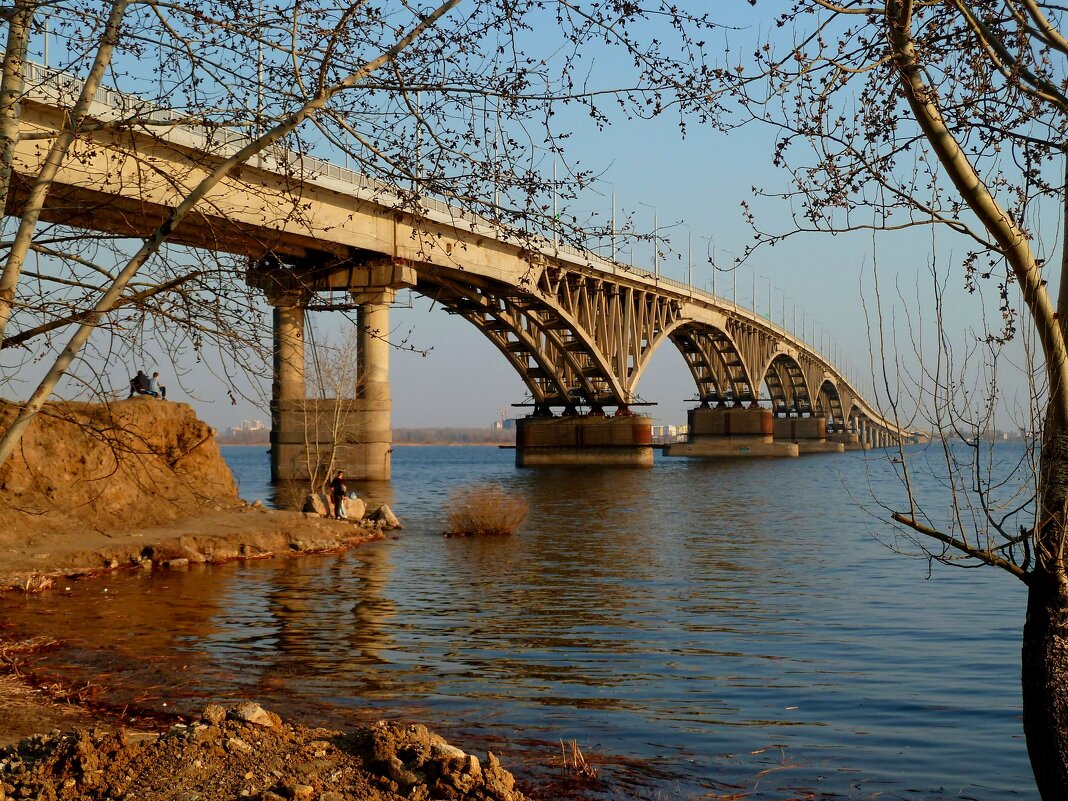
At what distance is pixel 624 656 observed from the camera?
12078mm

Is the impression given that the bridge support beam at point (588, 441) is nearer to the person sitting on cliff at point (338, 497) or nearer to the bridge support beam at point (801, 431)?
the person sitting on cliff at point (338, 497)

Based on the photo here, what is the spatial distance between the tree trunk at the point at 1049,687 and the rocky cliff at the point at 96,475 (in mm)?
15024

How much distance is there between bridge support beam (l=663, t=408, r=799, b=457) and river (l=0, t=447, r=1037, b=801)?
286 ft

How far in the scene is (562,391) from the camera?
240 feet

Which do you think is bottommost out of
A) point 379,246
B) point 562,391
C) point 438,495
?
point 438,495

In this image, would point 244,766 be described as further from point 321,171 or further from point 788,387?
point 788,387

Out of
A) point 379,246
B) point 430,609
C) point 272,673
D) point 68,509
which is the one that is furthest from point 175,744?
point 379,246

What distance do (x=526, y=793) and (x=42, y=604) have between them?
1068cm

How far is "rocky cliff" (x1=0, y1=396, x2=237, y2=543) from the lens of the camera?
19.5 m

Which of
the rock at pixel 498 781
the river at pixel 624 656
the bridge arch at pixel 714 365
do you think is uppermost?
the bridge arch at pixel 714 365

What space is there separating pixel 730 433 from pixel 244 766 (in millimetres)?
108198

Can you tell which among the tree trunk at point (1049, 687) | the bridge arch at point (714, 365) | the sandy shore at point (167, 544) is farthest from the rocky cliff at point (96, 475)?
the bridge arch at point (714, 365)

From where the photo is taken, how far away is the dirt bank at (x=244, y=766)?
5039mm

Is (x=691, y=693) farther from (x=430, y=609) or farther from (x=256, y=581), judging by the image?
(x=256, y=581)
